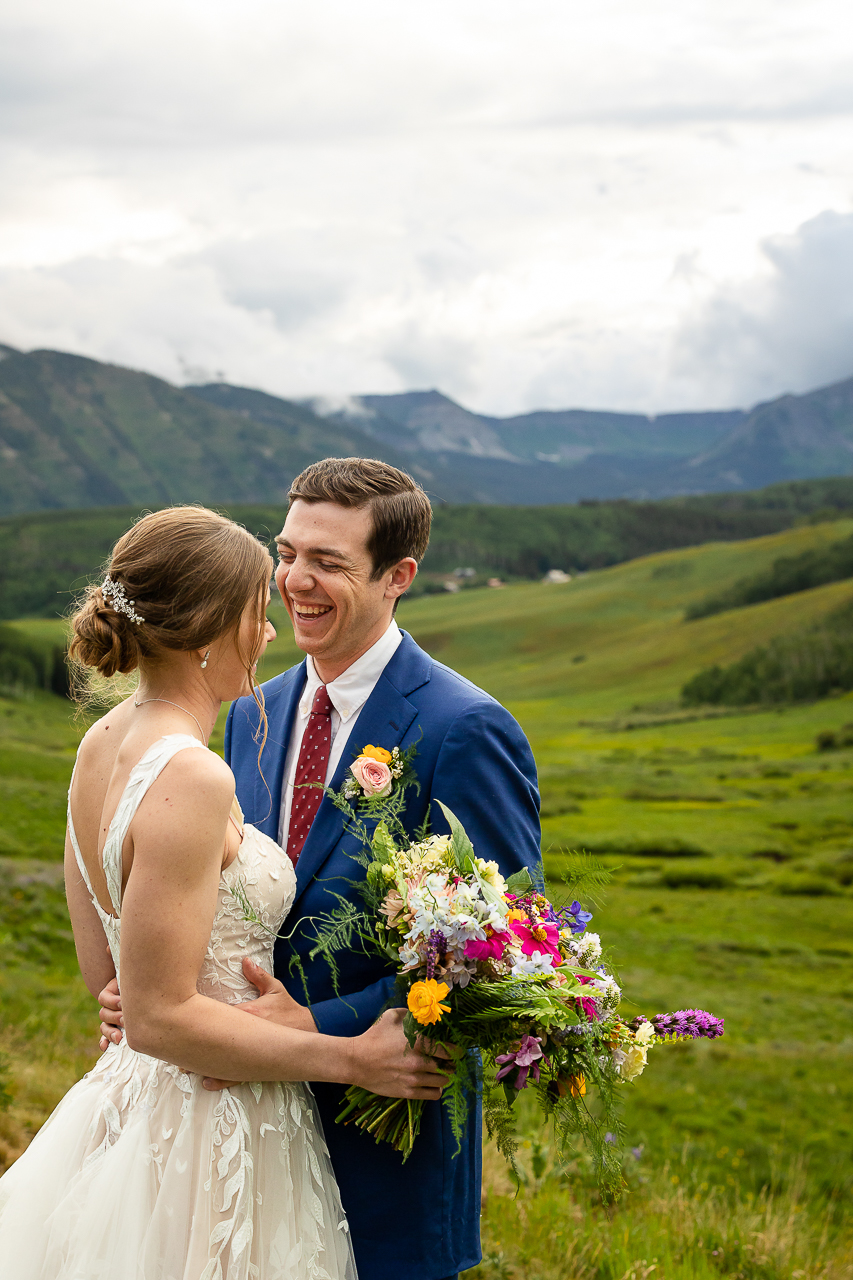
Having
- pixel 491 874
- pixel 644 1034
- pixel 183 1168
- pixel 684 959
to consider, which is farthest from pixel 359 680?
pixel 684 959

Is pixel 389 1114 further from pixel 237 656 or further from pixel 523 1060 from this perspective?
pixel 237 656

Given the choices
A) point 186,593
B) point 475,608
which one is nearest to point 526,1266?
point 186,593

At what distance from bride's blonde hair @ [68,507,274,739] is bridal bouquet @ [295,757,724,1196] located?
0.75 metres

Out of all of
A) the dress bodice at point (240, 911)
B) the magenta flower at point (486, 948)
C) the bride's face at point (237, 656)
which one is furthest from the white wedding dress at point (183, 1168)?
the magenta flower at point (486, 948)

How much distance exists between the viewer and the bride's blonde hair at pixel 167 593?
3.03m

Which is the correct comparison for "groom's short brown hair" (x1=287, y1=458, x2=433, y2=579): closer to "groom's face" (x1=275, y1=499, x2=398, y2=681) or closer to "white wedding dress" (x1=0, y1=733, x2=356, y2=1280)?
"groom's face" (x1=275, y1=499, x2=398, y2=681)

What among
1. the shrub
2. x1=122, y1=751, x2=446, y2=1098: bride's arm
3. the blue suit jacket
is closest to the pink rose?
the blue suit jacket

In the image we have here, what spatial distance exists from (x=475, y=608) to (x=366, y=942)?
588ft

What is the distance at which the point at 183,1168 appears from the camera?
9.75 feet

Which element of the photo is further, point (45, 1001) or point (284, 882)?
point (45, 1001)

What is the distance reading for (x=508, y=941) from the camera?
285 cm

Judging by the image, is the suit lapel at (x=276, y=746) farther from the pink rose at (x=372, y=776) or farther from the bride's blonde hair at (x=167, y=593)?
the bride's blonde hair at (x=167, y=593)

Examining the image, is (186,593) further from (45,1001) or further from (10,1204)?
(45,1001)

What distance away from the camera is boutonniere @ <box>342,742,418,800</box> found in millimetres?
3275
